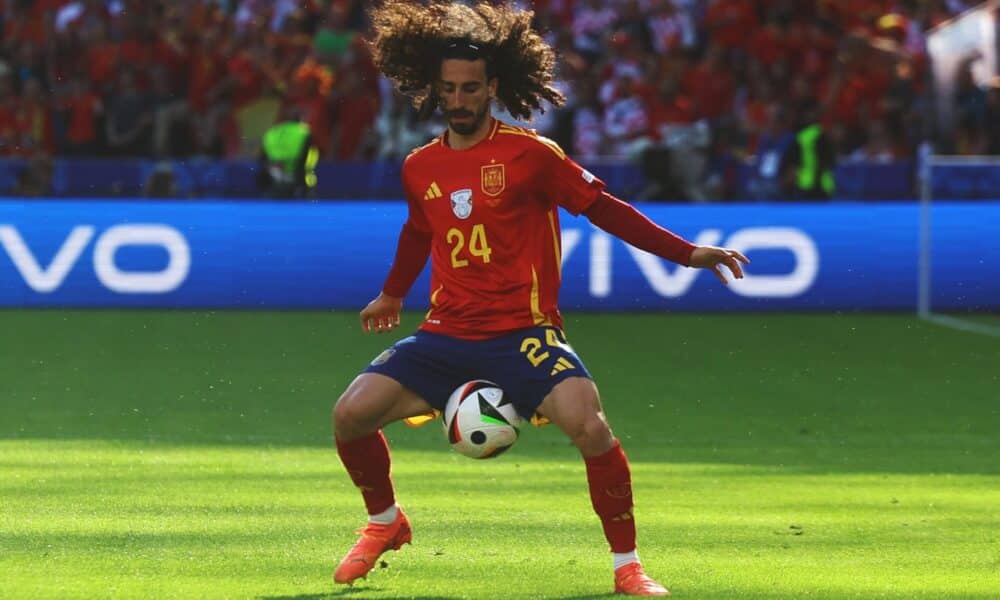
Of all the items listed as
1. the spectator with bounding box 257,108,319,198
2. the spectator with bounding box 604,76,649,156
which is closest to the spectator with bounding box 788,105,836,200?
the spectator with bounding box 604,76,649,156

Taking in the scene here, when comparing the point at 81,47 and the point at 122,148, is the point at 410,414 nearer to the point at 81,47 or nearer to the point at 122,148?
the point at 122,148

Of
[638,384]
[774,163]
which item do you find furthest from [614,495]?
[774,163]

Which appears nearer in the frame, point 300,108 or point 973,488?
point 973,488

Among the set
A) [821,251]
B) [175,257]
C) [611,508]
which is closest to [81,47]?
[175,257]

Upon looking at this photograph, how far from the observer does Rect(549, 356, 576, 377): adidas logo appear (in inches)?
263

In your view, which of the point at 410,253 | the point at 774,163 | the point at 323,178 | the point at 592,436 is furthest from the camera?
the point at 323,178

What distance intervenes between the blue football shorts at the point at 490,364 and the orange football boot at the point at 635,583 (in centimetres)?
63

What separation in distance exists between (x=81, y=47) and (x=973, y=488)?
16913 millimetres

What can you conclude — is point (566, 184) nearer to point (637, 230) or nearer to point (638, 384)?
point (637, 230)

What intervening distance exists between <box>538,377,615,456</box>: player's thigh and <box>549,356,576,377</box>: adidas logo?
0.05 m

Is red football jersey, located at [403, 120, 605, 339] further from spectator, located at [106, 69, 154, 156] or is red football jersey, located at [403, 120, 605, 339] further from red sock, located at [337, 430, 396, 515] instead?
spectator, located at [106, 69, 154, 156]

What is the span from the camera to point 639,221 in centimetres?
689

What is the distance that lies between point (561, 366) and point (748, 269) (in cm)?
1104

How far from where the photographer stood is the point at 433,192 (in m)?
6.98
